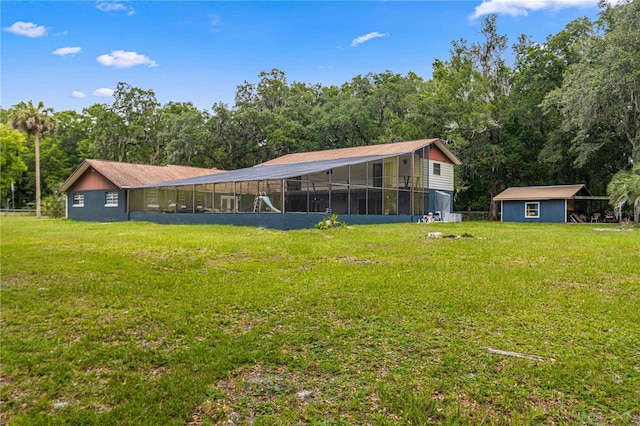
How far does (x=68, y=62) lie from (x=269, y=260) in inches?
201

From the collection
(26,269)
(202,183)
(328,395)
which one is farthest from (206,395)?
(202,183)

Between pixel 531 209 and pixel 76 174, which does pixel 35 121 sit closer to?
pixel 76 174

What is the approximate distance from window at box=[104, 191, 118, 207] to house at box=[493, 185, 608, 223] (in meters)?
22.7

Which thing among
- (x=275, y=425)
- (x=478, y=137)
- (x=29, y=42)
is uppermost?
(x=478, y=137)

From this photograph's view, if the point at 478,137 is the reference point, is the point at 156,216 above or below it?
below

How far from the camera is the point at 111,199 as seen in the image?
Result: 22.9m

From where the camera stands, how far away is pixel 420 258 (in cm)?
775

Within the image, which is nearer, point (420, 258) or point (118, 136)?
point (420, 258)

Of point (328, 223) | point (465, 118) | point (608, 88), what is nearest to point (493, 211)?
point (465, 118)

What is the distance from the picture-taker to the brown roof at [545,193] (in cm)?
2325

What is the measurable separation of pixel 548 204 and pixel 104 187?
1007 inches

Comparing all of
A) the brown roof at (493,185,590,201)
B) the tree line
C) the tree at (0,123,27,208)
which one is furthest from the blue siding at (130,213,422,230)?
the tree at (0,123,27,208)

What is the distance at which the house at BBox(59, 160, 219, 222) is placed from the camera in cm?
2222

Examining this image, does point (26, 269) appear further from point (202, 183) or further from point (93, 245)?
point (202, 183)
